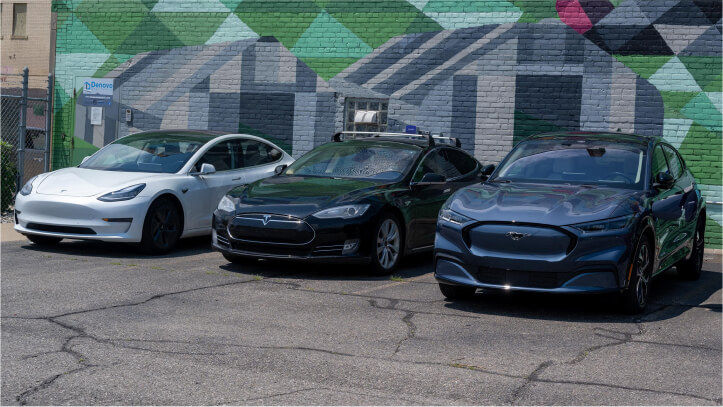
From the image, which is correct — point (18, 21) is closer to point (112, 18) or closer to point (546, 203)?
point (112, 18)

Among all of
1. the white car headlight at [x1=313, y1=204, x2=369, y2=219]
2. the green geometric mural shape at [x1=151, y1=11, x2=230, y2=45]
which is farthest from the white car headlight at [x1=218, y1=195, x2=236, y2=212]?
the green geometric mural shape at [x1=151, y1=11, x2=230, y2=45]

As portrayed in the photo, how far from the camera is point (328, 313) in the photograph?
725 centimetres

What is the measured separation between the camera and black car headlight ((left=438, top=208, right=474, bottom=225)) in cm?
745

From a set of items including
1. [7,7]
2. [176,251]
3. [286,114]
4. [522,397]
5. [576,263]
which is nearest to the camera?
[522,397]

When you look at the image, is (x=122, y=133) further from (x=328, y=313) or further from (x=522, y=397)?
(x=522, y=397)

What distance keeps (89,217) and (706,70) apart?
914 centimetres

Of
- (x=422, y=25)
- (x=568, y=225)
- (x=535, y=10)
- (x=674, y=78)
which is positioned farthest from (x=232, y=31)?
(x=568, y=225)

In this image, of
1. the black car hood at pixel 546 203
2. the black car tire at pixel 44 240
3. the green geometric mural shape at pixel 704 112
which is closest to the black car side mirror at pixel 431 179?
the black car hood at pixel 546 203

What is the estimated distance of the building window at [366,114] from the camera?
15336mm

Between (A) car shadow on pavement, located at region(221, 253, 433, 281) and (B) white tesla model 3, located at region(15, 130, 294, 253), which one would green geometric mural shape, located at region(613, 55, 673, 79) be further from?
(B) white tesla model 3, located at region(15, 130, 294, 253)

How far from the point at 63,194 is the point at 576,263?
594cm

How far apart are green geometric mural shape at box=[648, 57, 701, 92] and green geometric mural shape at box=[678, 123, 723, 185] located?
58 cm

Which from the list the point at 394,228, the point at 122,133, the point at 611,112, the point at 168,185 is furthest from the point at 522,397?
the point at 122,133

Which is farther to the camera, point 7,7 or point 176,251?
point 7,7
